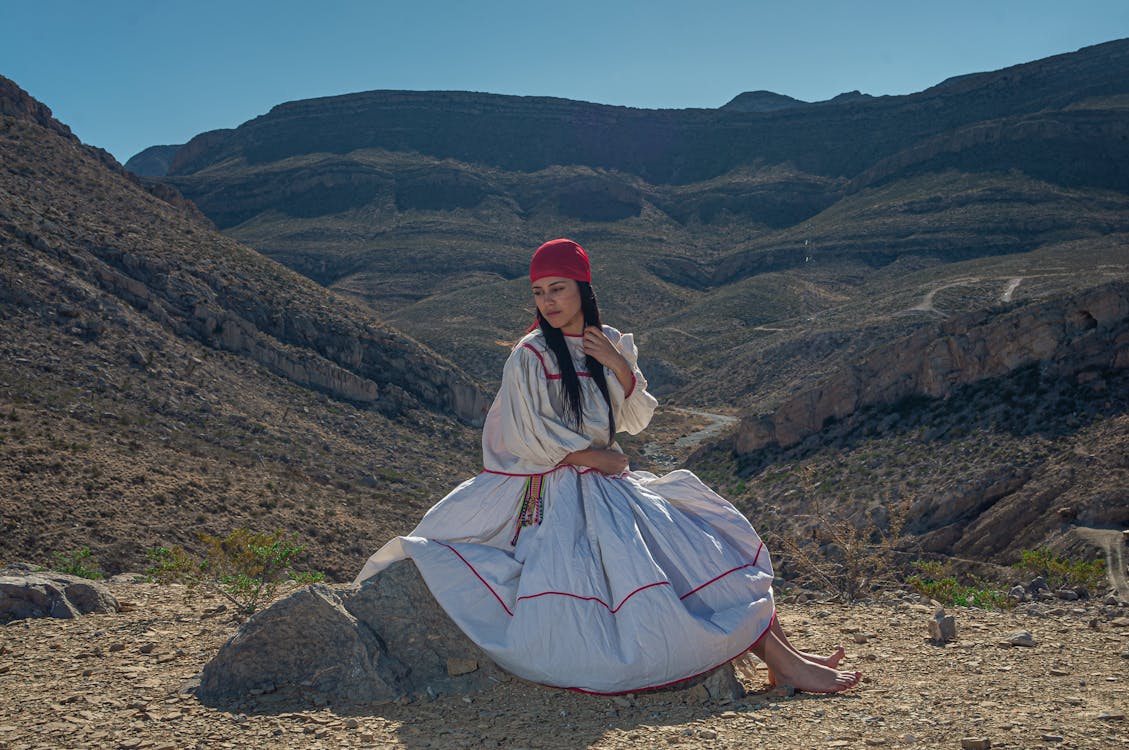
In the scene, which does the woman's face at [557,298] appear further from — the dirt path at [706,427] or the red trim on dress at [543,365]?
the dirt path at [706,427]

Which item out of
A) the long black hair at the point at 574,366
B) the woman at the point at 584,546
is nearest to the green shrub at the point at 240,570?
the woman at the point at 584,546

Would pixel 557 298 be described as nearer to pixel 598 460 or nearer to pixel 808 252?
pixel 598 460

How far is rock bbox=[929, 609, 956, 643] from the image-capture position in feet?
16.8

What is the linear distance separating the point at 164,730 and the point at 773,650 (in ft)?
9.07

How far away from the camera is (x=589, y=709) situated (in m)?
3.94

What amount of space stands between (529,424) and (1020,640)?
301 cm

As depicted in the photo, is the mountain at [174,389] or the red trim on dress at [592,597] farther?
the mountain at [174,389]

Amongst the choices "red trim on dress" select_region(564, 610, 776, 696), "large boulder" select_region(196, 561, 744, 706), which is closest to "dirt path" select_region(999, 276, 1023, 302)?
"red trim on dress" select_region(564, 610, 776, 696)

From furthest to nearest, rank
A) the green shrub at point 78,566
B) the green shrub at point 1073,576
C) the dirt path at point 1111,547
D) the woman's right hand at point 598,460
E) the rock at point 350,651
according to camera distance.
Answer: the dirt path at point 1111,547 < the green shrub at point 78,566 < the green shrub at point 1073,576 < the woman's right hand at point 598,460 < the rock at point 350,651

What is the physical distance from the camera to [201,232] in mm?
34281

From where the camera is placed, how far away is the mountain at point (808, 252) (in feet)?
57.5

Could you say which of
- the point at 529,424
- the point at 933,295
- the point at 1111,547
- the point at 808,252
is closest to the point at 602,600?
the point at 529,424

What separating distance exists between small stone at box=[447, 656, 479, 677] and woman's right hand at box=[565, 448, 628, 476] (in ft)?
3.63

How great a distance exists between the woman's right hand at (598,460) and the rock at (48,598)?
10.9 ft
